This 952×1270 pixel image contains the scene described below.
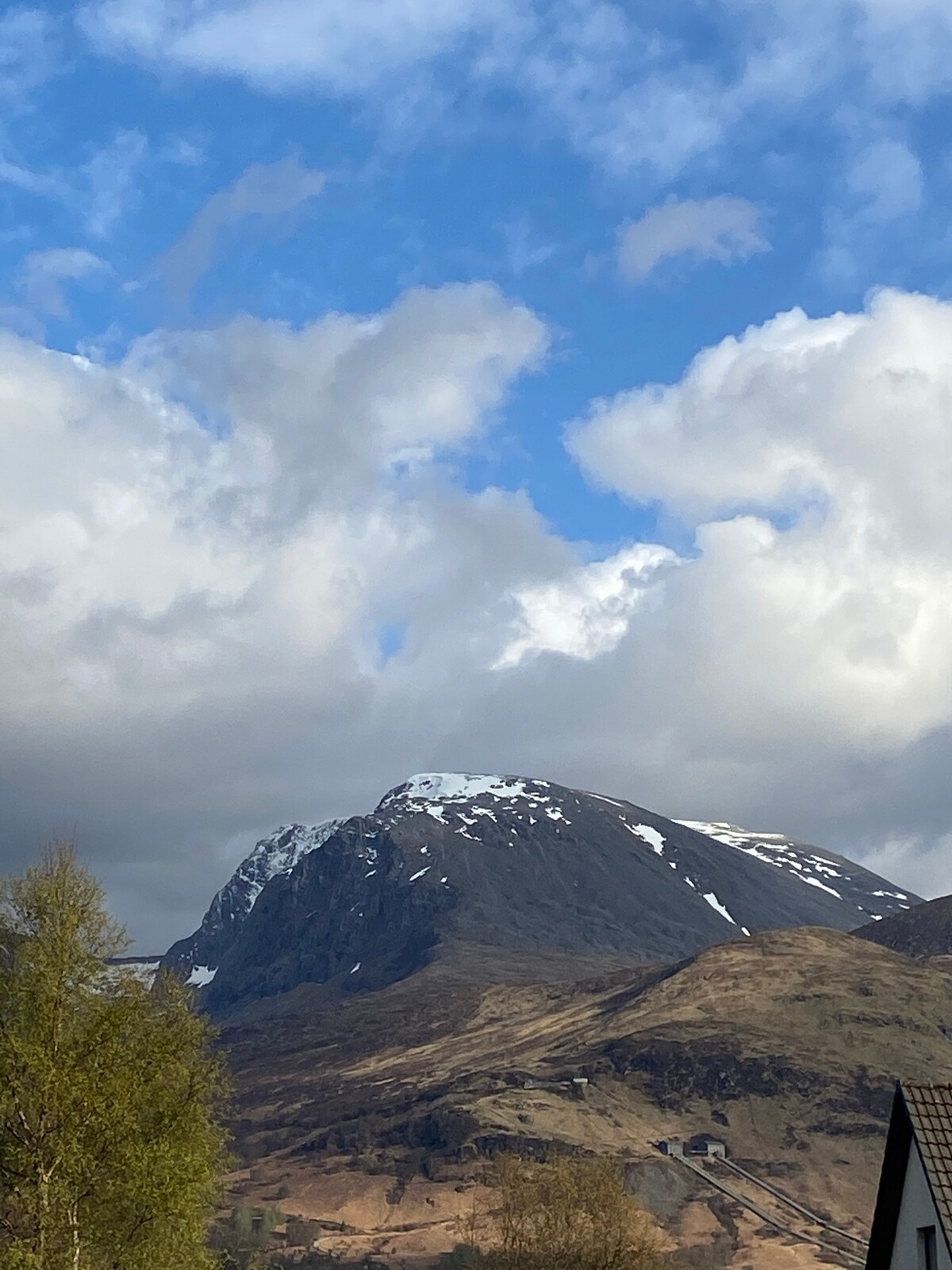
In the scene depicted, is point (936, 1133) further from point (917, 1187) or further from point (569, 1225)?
point (569, 1225)

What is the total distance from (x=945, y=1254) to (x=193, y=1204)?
56.3 ft

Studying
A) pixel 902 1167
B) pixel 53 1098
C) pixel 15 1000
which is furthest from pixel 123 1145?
pixel 902 1167

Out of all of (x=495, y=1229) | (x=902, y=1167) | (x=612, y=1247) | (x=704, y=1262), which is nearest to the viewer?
(x=902, y=1167)

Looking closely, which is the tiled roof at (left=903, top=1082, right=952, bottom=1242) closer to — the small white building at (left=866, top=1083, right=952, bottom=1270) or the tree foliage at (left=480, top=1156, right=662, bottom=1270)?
the small white building at (left=866, top=1083, right=952, bottom=1270)

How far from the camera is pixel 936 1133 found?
3216cm

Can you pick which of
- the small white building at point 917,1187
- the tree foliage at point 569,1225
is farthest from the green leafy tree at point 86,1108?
the tree foliage at point 569,1225

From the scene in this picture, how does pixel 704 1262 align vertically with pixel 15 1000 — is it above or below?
below

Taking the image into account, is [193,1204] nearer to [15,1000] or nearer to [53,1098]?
[53,1098]

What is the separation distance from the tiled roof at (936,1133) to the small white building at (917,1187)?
0.02 metres

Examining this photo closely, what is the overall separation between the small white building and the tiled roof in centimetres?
2

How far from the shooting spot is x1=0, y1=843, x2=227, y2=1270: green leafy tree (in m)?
35.2

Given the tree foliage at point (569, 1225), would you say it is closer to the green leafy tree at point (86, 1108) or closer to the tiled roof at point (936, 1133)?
the green leafy tree at point (86, 1108)

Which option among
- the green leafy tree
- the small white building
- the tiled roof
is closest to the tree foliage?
the green leafy tree

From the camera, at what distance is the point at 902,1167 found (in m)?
33.7
